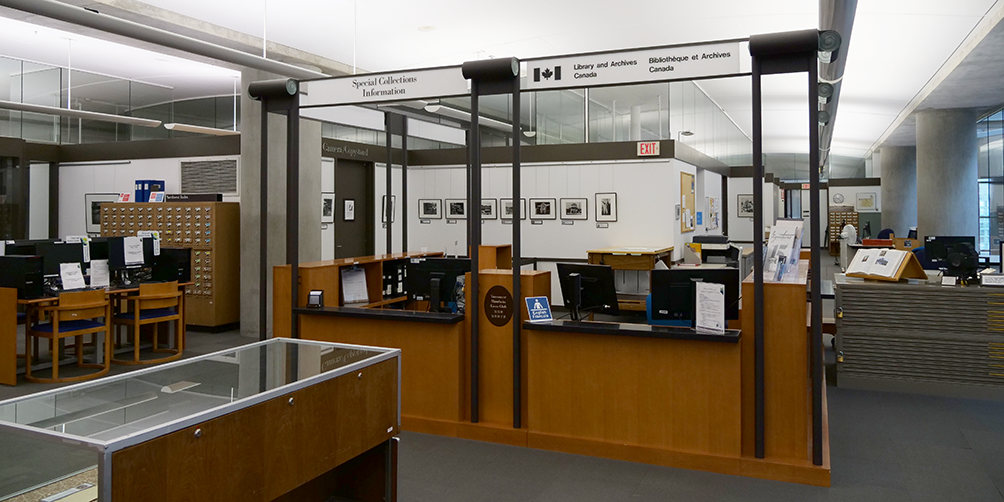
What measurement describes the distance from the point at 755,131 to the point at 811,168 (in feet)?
1.30

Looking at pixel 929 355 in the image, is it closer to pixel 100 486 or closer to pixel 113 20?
pixel 100 486

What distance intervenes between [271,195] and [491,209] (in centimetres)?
418

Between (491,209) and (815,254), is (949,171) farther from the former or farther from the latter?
(815,254)

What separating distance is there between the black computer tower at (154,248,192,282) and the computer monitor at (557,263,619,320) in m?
5.30

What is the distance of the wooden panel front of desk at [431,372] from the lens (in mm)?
4898

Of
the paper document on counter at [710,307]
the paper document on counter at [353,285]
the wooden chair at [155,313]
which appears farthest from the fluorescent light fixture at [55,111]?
the paper document on counter at [710,307]

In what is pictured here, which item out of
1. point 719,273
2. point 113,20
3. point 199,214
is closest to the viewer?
point 719,273

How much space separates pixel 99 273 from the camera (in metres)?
7.72

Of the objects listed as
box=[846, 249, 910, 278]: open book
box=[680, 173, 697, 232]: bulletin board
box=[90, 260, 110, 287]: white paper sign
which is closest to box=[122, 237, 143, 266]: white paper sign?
box=[90, 260, 110, 287]: white paper sign

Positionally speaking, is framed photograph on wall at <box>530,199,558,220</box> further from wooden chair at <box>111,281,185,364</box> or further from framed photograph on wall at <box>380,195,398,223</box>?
wooden chair at <box>111,281,185,364</box>

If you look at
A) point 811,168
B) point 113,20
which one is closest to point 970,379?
point 811,168

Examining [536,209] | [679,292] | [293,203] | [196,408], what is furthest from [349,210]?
[196,408]

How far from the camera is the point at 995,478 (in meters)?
3.99

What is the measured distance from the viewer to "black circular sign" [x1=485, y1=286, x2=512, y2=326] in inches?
189
